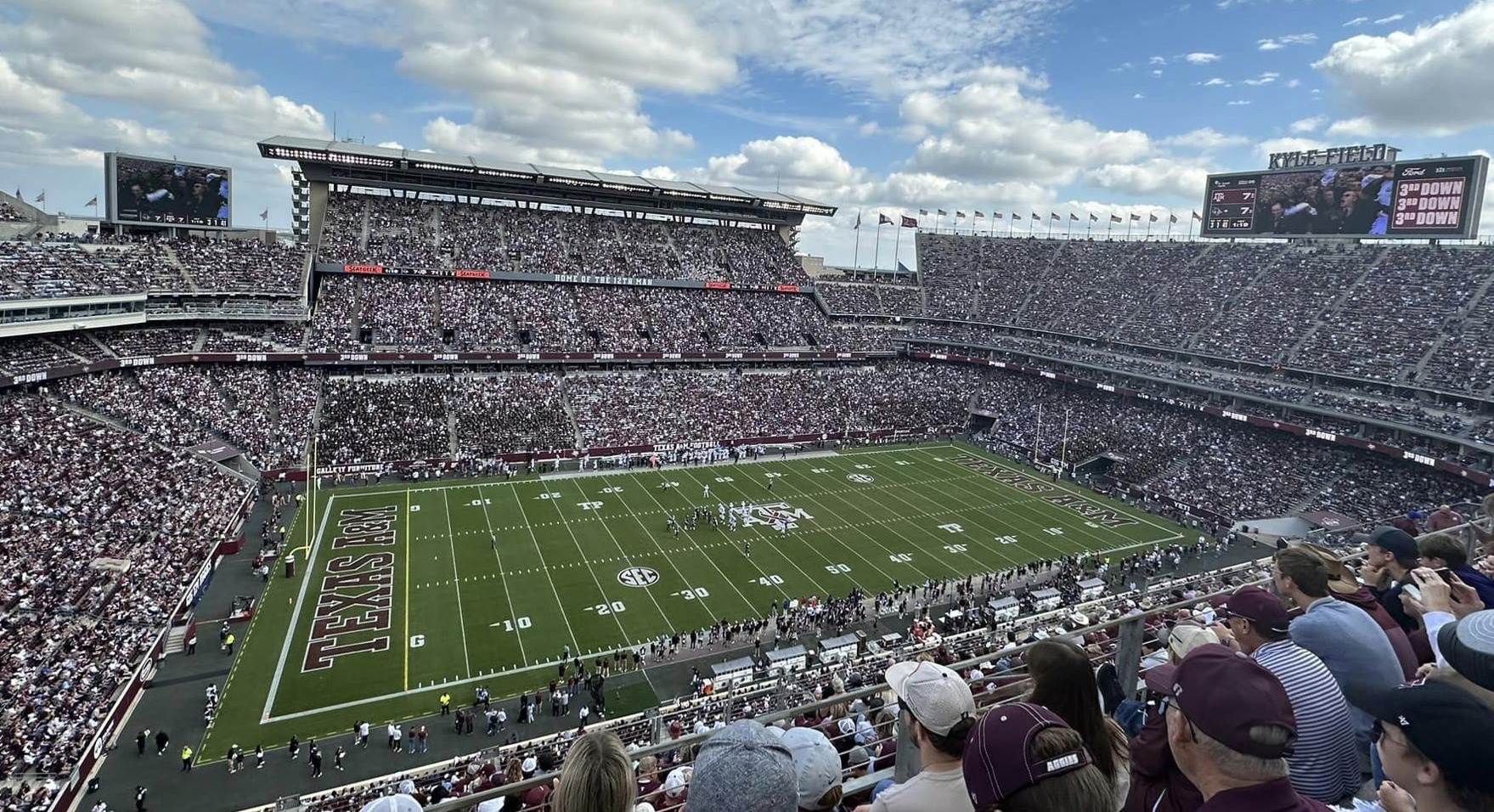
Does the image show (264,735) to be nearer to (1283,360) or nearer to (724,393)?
(724,393)

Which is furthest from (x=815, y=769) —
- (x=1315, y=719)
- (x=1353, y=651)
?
(x=1353, y=651)

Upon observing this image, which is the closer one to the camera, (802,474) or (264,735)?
(264,735)

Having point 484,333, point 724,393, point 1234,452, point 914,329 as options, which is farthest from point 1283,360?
point 484,333

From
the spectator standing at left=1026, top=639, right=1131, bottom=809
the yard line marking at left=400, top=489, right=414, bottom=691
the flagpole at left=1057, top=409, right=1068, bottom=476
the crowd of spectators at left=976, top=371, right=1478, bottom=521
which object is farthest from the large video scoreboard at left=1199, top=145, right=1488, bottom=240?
the spectator standing at left=1026, top=639, right=1131, bottom=809

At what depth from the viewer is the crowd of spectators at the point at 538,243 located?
5628 centimetres

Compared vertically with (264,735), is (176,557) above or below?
above

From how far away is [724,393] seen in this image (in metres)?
55.0

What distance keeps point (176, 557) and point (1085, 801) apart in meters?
30.6

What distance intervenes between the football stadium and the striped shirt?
0.03 m

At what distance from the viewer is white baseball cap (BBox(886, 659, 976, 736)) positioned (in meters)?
3.48

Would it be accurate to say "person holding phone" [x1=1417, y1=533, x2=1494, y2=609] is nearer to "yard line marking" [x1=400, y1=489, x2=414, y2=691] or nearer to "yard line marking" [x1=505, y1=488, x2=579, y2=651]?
"yard line marking" [x1=505, y1=488, x2=579, y2=651]

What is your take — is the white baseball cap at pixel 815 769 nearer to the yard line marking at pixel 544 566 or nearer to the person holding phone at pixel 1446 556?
the person holding phone at pixel 1446 556

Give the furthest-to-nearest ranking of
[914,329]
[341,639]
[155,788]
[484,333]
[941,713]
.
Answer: [914,329] < [484,333] < [341,639] < [155,788] < [941,713]

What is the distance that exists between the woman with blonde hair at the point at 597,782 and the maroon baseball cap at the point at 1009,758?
1361 mm
